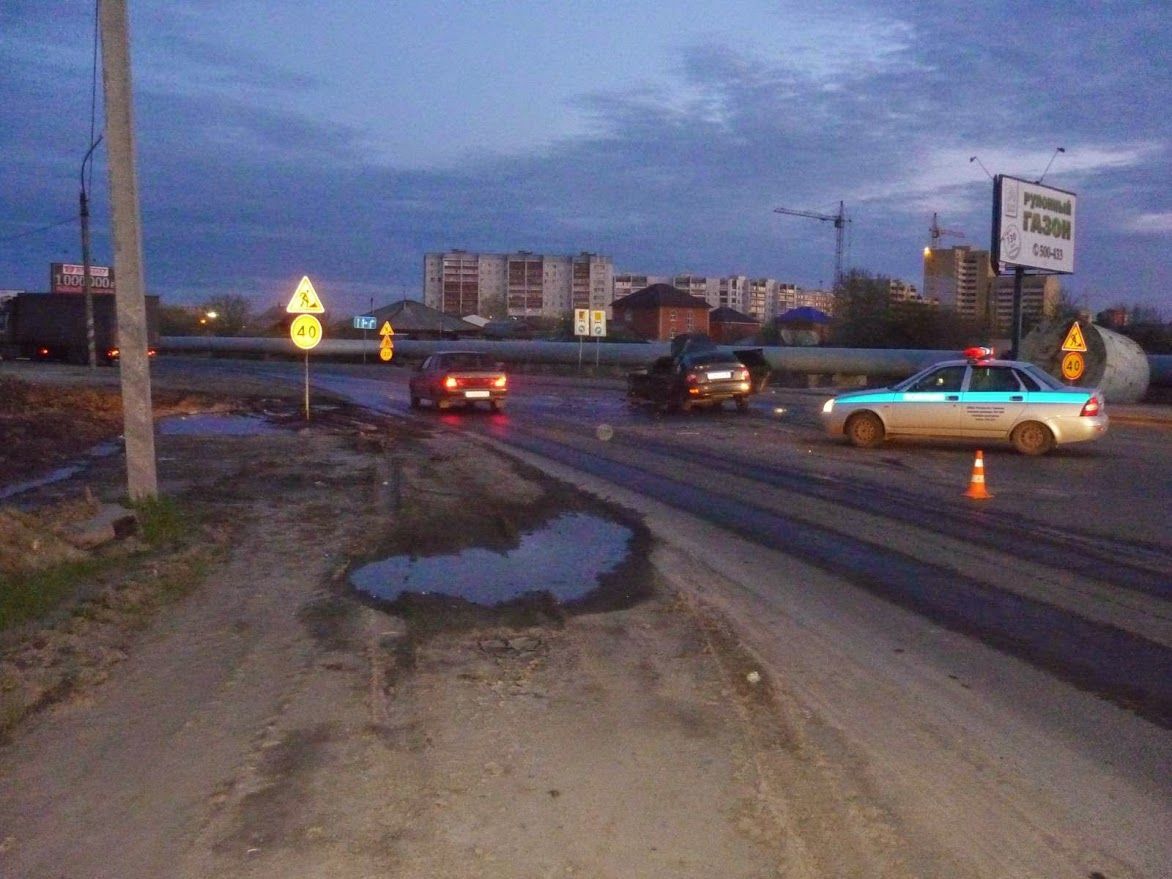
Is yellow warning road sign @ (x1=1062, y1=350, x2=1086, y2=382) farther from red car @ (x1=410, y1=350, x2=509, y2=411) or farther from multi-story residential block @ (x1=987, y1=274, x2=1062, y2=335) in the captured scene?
multi-story residential block @ (x1=987, y1=274, x2=1062, y2=335)

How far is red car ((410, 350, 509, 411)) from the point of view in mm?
31047

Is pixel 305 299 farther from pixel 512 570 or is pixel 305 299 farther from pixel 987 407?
pixel 512 570

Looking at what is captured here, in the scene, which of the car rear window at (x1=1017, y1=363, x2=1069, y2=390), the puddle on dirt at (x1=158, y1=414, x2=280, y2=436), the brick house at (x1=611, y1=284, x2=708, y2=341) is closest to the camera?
the car rear window at (x1=1017, y1=363, x2=1069, y2=390)

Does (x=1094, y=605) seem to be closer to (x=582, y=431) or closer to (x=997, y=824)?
(x=997, y=824)

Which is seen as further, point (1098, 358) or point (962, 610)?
point (1098, 358)

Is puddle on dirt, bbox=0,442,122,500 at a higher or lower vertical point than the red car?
lower

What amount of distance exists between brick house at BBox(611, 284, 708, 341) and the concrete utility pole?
299 ft

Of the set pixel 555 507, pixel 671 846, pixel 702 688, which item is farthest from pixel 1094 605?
pixel 555 507

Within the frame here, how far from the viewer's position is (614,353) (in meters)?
62.4

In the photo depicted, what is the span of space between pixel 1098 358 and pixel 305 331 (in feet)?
77.1

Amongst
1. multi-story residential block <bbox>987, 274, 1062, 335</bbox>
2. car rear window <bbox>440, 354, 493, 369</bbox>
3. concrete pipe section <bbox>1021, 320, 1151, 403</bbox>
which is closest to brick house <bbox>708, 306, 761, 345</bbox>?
multi-story residential block <bbox>987, 274, 1062, 335</bbox>

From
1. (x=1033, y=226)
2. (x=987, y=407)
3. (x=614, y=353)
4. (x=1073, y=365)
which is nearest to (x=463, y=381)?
(x=987, y=407)

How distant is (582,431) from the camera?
26172mm

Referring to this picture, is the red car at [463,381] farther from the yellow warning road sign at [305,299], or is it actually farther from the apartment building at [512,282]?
the apartment building at [512,282]
